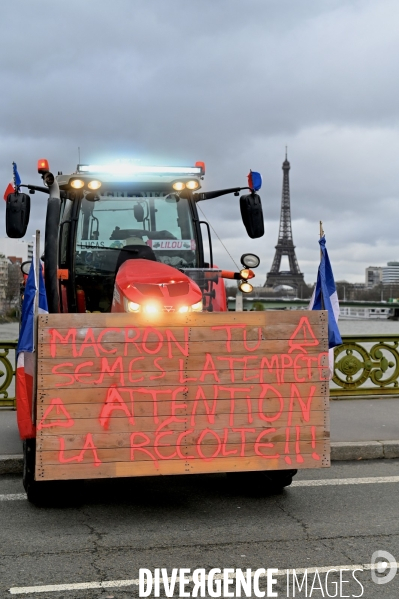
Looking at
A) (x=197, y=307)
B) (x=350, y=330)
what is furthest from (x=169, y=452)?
(x=350, y=330)

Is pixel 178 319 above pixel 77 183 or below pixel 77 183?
below

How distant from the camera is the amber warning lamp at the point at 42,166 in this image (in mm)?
7223

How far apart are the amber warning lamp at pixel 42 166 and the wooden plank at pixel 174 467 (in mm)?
3251

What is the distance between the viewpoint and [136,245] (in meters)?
7.15

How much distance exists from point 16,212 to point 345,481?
13.1 feet

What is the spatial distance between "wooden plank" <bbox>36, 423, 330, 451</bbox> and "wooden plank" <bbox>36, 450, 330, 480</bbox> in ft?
0.41

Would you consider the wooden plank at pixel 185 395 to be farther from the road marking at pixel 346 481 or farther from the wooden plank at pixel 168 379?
the road marking at pixel 346 481

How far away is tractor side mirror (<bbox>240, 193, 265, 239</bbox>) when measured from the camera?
725 centimetres

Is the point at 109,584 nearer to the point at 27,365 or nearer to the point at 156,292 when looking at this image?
the point at 27,365

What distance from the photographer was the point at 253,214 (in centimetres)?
725

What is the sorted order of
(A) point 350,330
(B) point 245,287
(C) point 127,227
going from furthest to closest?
(A) point 350,330, (B) point 245,287, (C) point 127,227

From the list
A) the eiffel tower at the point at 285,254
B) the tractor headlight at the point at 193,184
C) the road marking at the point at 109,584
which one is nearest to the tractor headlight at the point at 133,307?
the tractor headlight at the point at 193,184

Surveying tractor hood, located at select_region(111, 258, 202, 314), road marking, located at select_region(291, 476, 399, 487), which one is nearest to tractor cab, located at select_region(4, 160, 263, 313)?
tractor hood, located at select_region(111, 258, 202, 314)

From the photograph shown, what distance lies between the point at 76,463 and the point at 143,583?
1227 mm
